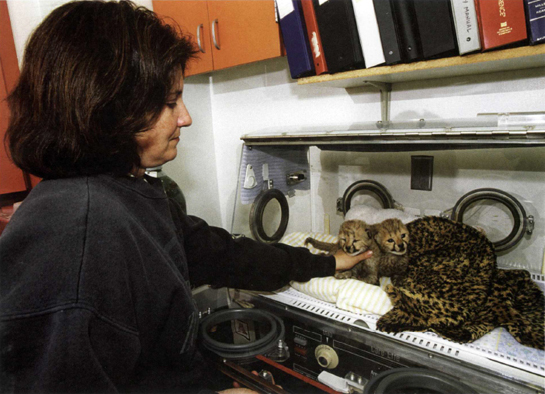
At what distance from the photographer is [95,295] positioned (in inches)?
21.5

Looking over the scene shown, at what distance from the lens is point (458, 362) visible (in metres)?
0.74

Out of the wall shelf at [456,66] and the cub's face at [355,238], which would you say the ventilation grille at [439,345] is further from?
the wall shelf at [456,66]

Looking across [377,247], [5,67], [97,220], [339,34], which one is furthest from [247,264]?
[5,67]

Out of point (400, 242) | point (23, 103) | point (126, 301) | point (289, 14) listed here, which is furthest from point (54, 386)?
point (289, 14)

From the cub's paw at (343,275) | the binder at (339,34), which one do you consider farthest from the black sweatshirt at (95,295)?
the binder at (339,34)

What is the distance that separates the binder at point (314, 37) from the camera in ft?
3.88

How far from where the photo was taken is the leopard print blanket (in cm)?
79

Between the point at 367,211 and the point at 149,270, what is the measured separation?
76 centimetres

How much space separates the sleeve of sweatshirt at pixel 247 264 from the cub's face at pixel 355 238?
0.07m

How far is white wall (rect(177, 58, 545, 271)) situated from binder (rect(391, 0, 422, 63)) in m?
0.29

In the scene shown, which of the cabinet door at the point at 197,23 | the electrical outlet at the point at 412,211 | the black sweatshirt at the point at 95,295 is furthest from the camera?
the cabinet door at the point at 197,23

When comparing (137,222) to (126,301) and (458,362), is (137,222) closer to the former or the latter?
(126,301)

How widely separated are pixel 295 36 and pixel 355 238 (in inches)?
29.5

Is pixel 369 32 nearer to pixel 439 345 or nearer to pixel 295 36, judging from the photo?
pixel 295 36
